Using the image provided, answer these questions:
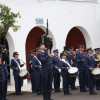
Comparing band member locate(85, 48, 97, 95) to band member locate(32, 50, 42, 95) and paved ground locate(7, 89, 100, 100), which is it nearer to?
paved ground locate(7, 89, 100, 100)

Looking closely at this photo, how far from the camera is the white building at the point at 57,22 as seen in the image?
1891 cm

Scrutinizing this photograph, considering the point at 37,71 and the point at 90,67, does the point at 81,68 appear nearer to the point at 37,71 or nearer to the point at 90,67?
the point at 90,67

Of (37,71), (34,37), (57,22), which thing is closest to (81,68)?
(37,71)

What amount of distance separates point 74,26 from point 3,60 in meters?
8.62

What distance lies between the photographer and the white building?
62.0 ft

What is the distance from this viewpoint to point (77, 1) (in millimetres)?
21391

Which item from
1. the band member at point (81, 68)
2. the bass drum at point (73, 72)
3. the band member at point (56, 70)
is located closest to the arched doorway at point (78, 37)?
the band member at point (56, 70)

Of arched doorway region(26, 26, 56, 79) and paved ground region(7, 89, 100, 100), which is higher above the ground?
arched doorway region(26, 26, 56, 79)

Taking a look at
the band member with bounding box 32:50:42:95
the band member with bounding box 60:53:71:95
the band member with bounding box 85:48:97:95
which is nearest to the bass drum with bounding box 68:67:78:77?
the band member with bounding box 60:53:71:95

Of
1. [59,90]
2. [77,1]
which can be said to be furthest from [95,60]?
[77,1]

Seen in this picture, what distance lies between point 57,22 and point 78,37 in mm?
2977

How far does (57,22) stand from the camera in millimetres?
20438

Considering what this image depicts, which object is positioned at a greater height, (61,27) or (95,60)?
(61,27)

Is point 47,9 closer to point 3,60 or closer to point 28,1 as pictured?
point 28,1
